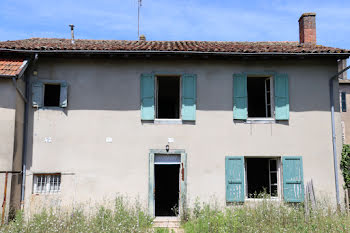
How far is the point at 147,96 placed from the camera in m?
9.85

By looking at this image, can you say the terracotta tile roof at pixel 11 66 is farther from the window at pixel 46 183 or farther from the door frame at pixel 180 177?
the door frame at pixel 180 177

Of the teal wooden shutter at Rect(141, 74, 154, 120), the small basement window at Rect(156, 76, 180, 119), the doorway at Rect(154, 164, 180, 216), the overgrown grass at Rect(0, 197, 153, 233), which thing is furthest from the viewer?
the doorway at Rect(154, 164, 180, 216)

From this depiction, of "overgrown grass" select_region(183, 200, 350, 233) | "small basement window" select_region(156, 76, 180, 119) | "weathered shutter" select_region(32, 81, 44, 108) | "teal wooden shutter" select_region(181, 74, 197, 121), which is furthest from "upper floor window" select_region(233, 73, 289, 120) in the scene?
"weathered shutter" select_region(32, 81, 44, 108)

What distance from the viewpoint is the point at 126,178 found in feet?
31.4

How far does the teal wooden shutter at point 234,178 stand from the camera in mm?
9516

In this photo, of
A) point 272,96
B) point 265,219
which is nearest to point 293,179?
point 265,219

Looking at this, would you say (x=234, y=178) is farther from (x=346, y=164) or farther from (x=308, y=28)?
(x=308, y=28)

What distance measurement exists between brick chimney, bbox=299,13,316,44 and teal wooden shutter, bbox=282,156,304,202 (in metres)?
5.32

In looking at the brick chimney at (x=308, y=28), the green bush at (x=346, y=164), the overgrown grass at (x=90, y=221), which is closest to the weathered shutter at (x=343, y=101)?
the brick chimney at (x=308, y=28)

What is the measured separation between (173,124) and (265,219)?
3.82m

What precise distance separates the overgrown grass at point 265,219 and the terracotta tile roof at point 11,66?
6.41 m

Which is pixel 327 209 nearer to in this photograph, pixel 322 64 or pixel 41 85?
pixel 322 64

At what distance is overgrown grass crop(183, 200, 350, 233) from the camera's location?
7184mm

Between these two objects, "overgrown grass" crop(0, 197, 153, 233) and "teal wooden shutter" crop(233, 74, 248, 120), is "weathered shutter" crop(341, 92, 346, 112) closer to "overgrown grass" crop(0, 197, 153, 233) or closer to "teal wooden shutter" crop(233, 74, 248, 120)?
"teal wooden shutter" crop(233, 74, 248, 120)
